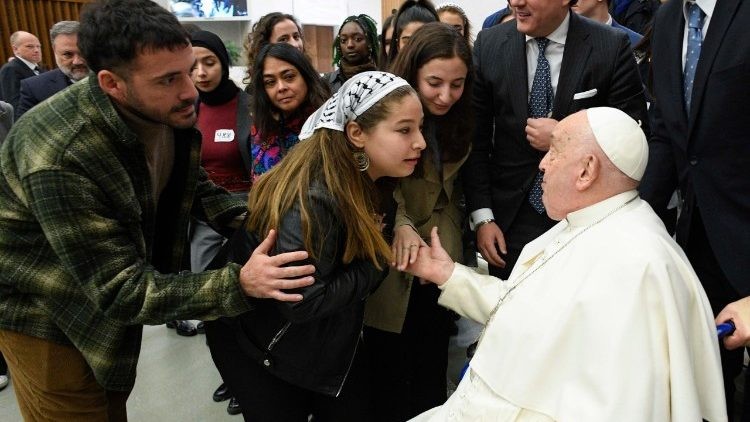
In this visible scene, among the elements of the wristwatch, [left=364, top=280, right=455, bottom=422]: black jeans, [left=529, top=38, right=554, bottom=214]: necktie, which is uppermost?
[left=529, top=38, right=554, bottom=214]: necktie

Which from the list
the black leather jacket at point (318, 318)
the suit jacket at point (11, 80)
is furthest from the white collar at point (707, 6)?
the suit jacket at point (11, 80)

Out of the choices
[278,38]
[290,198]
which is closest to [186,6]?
[278,38]

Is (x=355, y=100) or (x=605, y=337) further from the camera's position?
(x=355, y=100)

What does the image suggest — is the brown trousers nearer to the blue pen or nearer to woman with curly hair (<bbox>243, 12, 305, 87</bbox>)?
the blue pen

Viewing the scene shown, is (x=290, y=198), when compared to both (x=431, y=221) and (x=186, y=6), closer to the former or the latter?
(x=431, y=221)

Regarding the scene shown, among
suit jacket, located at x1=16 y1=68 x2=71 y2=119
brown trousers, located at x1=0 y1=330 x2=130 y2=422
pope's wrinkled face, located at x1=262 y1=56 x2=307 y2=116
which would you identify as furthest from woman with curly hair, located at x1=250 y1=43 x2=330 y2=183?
suit jacket, located at x1=16 y1=68 x2=71 y2=119

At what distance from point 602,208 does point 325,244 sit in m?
0.71

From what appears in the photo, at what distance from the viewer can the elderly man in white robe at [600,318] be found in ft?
3.75

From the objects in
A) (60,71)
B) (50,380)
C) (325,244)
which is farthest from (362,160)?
(60,71)

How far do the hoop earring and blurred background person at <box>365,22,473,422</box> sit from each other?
11.0 inches

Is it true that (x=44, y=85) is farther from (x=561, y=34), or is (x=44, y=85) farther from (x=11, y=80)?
→ (x=561, y=34)

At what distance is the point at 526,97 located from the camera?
2.09 meters

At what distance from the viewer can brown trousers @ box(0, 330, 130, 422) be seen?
155 centimetres

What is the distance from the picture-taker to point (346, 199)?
1474 millimetres
